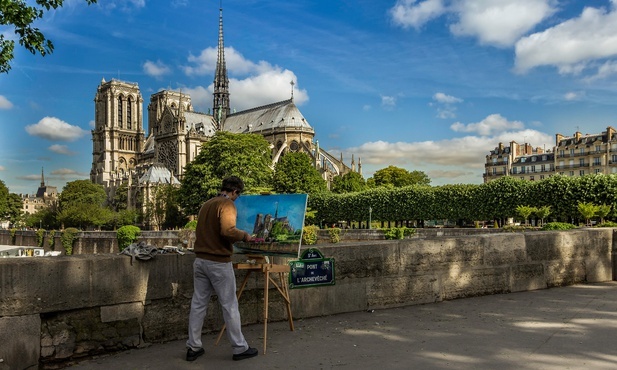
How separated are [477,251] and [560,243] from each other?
6.83 ft

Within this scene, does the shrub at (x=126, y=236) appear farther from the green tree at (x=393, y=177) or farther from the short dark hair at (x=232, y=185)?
the green tree at (x=393, y=177)

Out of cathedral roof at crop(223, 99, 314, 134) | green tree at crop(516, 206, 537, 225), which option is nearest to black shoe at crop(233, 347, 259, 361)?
green tree at crop(516, 206, 537, 225)

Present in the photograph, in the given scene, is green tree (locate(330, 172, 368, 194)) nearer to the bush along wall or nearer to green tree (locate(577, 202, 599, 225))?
the bush along wall

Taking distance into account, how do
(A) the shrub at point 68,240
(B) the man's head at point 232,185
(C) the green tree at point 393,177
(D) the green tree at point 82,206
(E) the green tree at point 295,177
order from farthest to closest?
(C) the green tree at point 393,177 → (D) the green tree at point 82,206 → (E) the green tree at point 295,177 → (A) the shrub at point 68,240 → (B) the man's head at point 232,185

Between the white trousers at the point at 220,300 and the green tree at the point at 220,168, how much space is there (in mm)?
53233

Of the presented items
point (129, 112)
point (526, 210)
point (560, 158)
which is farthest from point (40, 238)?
point (560, 158)

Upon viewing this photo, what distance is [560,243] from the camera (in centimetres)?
988

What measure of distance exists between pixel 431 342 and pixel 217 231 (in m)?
2.68

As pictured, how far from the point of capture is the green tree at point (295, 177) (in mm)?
66875

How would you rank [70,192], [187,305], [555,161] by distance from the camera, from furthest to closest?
[70,192], [555,161], [187,305]

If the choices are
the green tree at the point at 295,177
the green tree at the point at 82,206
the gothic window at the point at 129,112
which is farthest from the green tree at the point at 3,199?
the green tree at the point at 295,177

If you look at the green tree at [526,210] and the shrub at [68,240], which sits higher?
the green tree at [526,210]

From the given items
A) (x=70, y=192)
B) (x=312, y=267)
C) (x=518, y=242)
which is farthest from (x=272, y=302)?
(x=70, y=192)

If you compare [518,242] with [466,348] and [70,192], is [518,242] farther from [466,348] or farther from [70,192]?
[70,192]
